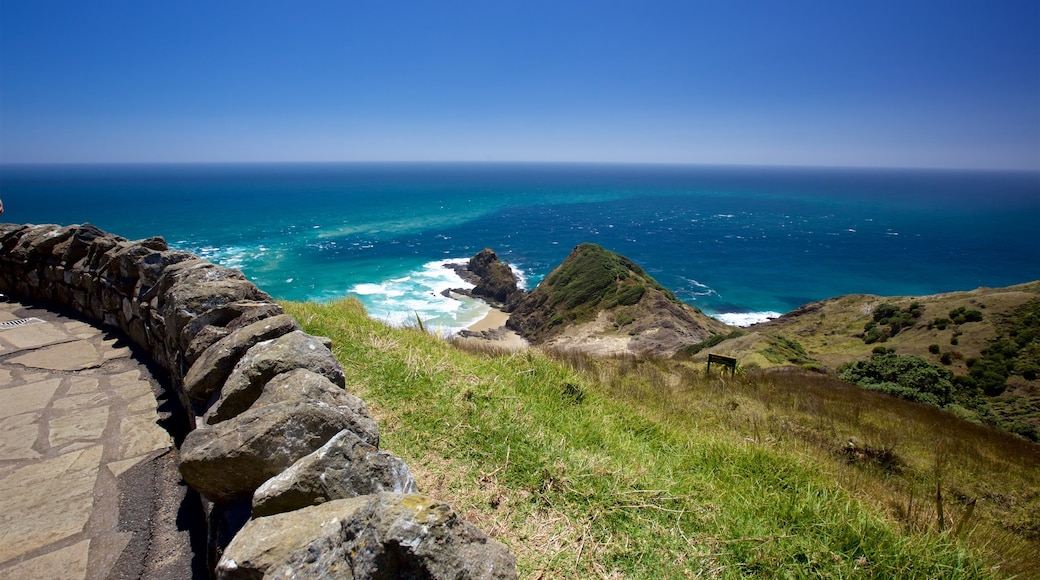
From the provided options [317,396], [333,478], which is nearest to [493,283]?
[317,396]

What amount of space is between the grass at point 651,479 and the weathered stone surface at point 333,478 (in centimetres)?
→ 99

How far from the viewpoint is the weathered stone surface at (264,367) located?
3.80 meters

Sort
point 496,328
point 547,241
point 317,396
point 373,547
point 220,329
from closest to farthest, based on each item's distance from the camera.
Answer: point 373,547
point 317,396
point 220,329
point 496,328
point 547,241

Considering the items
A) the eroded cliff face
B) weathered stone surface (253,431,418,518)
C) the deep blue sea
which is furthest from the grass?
the deep blue sea

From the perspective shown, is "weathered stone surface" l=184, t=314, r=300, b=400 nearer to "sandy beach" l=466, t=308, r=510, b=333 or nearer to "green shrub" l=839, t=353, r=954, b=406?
"green shrub" l=839, t=353, r=954, b=406

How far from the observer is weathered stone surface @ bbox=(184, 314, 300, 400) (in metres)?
4.23

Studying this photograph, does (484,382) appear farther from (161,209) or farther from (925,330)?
(161,209)

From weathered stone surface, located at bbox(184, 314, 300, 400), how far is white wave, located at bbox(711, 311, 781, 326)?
52191 mm

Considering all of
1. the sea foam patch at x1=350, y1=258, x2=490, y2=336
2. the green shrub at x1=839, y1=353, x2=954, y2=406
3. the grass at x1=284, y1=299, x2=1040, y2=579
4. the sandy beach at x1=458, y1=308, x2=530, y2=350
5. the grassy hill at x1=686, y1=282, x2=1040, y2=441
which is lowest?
the sandy beach at x1=458, y1=308, x2=530, y2=350

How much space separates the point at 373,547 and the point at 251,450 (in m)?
1.35

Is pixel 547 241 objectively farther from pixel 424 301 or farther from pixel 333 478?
pixel 333 478

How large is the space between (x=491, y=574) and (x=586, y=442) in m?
2.64

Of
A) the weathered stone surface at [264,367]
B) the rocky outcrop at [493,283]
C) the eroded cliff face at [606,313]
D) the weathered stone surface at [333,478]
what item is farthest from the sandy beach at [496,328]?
the weathered stone surface at [333,478]

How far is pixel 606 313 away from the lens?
38.9 m
